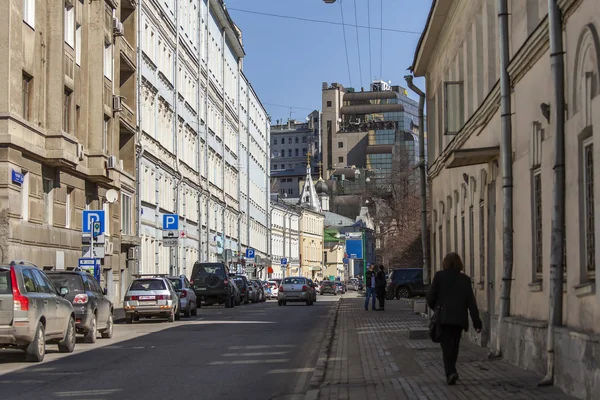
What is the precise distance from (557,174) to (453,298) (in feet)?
6.62

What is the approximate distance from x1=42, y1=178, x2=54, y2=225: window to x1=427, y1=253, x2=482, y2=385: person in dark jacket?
24.0 meters

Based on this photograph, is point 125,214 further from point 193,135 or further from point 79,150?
point 193,135

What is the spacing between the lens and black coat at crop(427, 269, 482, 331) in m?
12.9

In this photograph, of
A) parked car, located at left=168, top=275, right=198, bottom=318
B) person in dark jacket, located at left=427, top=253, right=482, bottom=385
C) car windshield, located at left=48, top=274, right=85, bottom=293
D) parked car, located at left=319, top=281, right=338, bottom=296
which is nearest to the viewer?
person in dark jacket, located at left=427, top=253, right=482, bottom=385

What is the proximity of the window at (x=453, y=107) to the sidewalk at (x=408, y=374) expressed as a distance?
230 inches

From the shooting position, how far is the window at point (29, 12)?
3244 centimetres

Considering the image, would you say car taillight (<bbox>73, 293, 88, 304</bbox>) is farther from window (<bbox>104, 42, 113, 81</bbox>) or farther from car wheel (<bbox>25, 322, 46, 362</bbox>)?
window (<bbox>104, 42, 113, 81</bbox>)

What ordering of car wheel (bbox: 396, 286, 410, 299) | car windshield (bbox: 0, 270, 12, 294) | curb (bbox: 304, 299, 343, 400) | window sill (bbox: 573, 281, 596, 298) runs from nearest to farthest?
window sill (bbox: 573, 281, 596, 298) < curb (bbox: 304, 299, 343, 400) < car windshield (bbox: 0, 270, 12, 294) < car wheel (bbox: 396, 286, 410, 299)

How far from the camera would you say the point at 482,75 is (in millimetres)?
22234

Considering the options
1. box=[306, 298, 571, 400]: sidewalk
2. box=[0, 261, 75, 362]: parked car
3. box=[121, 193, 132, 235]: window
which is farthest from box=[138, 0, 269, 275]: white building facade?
box=[306, 298, 571, 400]: sidewalk

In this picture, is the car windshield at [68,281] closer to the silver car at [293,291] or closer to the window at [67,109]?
the window at [67,109]

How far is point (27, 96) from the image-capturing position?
32875mm

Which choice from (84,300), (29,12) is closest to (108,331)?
(84,300)

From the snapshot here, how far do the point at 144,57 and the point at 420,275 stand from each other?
19871 mm
